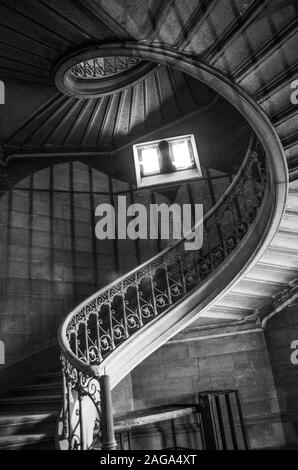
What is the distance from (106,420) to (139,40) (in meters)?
3.31

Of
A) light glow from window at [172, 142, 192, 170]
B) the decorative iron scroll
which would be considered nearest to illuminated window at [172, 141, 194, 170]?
light glow from window at [172, 142, 192, 170]

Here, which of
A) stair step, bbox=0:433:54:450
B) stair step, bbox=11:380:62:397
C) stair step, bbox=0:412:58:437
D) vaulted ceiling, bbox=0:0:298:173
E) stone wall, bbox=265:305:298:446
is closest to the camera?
vaulted ceiling, bbox=0:0:298:173

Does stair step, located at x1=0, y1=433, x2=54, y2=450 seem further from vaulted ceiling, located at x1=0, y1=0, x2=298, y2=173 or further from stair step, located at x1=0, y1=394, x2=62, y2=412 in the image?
vaulted ceiling, located at x1=0, y1=0, x2=298, y2=173

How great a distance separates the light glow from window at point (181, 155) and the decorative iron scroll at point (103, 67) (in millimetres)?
2022

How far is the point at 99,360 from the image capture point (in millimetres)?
4020

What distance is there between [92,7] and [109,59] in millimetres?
3311

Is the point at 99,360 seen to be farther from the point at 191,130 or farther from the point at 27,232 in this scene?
the point at 191,130

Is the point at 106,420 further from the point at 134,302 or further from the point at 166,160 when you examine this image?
the point at 166,160

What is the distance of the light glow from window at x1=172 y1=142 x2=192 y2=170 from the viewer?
7559 millimetres

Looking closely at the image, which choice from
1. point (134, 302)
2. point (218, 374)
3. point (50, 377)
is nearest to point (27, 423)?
point (50, 377)

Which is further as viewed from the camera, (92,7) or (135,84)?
(135,84)

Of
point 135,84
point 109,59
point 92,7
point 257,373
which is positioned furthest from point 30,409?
point 109,59

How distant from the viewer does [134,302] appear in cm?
544

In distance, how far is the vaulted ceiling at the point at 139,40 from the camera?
2.63m
